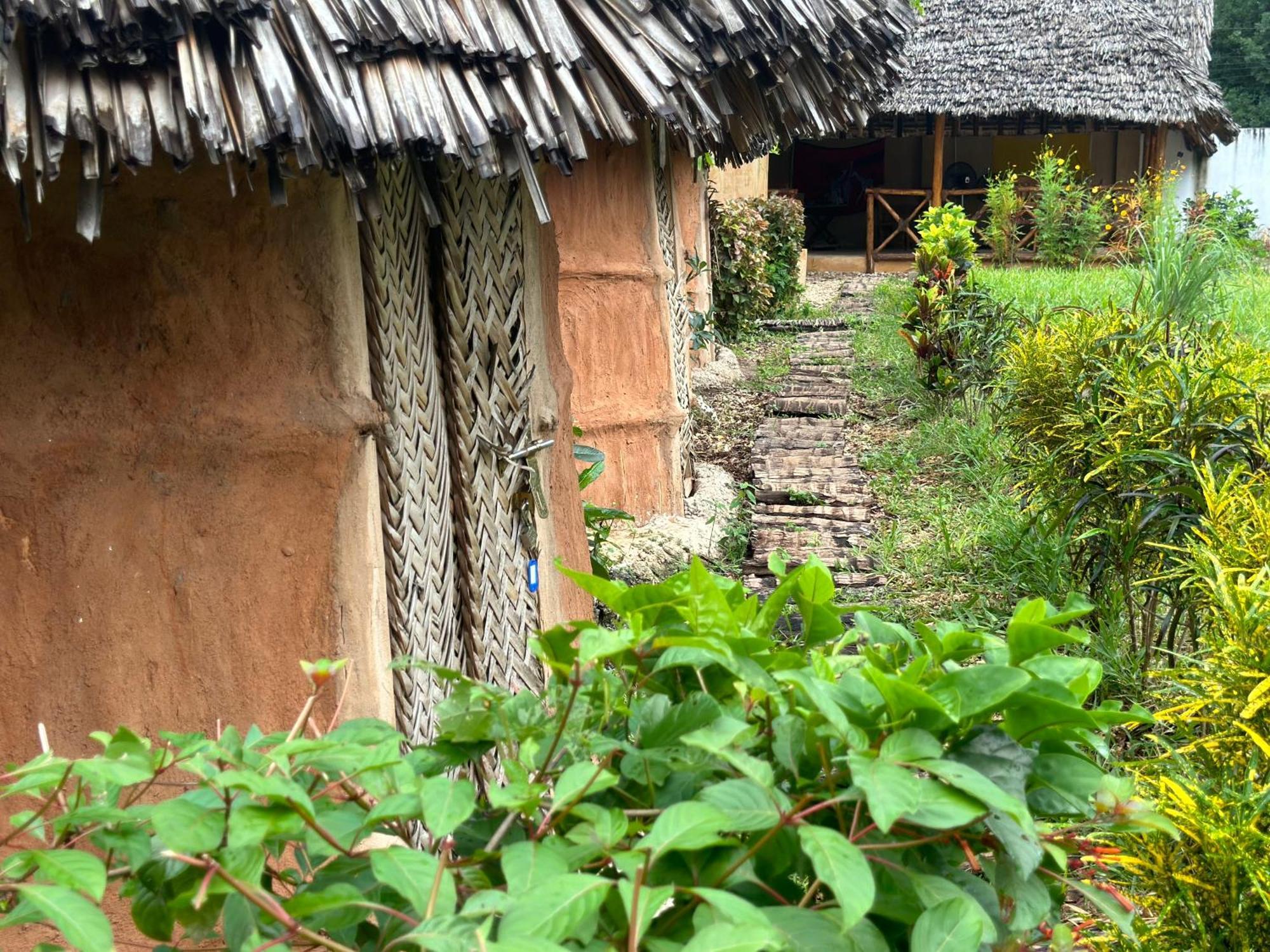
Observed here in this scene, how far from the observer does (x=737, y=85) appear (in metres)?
3.70

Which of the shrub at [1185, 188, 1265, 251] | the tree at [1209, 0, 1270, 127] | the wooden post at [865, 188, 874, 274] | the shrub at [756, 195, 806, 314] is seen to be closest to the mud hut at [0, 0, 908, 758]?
the shrub at [1185, 188, 1265, 251]

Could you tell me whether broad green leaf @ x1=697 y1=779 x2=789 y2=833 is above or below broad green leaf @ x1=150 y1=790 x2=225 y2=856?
below

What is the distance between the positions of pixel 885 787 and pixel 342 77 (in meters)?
1.55

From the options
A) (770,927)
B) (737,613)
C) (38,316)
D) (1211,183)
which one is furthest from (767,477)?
(1211,183)

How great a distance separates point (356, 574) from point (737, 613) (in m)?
1.32

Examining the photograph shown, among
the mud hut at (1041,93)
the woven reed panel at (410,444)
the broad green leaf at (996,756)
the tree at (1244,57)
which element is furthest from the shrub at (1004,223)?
the tree at (1244,57)

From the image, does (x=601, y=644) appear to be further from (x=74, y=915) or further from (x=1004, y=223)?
(x=1004, y=223)

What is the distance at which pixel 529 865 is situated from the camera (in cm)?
104

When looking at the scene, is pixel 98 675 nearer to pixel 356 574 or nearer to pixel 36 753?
pixel 36 753

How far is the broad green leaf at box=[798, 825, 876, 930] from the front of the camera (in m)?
0.95

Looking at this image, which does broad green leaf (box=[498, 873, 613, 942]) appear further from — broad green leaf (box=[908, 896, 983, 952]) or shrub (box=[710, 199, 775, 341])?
shrub (box=[710, 199, 775, 341])

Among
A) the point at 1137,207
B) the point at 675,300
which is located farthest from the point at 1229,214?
the point at 675,300

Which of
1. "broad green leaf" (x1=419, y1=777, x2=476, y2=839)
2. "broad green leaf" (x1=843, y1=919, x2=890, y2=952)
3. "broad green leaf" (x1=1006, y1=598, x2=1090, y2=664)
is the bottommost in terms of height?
"broad green leaf" (x1=843, y1=919, x2=890, y2=952)

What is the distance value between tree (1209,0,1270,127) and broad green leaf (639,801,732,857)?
29.4 meters
